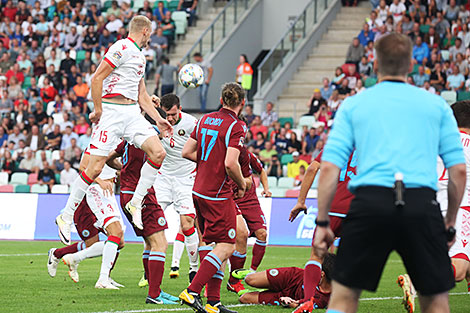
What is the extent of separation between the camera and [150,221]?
924 centimetres

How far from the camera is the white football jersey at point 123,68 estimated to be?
9078 millimetres

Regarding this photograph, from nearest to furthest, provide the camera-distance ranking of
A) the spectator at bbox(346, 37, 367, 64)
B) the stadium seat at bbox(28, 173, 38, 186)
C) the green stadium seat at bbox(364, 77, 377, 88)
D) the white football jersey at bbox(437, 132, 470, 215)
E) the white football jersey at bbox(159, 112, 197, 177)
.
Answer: the white football jersey at bbox(437, 132, 470, 215), the white football jersey at bbox(159, 112, 197, 177), the green stadium seat at bbox(364, 77, 377, 88), the stadium seat at bbox(28, 173, 38, 186), the spectator at bbox(346, 37, 367, 64)

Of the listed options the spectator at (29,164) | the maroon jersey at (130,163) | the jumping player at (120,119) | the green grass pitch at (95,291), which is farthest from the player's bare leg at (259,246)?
the spectator at (29,164)

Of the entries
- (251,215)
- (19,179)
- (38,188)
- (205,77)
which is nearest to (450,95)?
(205,77)

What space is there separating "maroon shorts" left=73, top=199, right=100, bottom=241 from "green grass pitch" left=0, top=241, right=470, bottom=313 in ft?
2.05

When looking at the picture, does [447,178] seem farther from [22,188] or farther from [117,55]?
[22,188]

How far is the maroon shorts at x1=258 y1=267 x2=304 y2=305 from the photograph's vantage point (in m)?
8.72

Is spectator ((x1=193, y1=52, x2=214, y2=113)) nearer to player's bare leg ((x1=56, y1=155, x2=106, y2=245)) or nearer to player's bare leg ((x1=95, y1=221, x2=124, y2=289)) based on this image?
player's bare leg ((x1=95, y1=221, x2=124, y2=289))

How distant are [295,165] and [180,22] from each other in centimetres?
1066

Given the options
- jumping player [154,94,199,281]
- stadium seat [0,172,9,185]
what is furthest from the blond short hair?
stadium seat [0,172,9,185]

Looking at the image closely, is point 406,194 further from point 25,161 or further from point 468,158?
point 25,161

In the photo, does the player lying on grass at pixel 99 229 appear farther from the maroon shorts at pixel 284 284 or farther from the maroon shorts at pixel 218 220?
the maroon shorts at pixel 218 220

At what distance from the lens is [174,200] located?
37.5 feet

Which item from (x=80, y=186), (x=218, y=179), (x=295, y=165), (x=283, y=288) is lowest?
(x=295, y=165)
